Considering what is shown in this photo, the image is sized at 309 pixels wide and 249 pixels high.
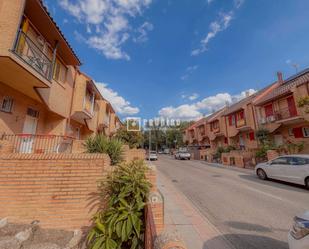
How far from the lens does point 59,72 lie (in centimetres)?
994

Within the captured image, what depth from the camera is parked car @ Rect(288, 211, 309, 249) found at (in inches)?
94.3

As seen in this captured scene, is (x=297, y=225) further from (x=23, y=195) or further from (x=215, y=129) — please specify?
(x=215, y=129)

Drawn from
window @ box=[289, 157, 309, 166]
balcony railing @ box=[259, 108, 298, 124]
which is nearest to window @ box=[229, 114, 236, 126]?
balcony railing @ box=[259, 108, 298, 124]

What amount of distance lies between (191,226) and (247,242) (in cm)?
140

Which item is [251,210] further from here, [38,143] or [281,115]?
[281,115]

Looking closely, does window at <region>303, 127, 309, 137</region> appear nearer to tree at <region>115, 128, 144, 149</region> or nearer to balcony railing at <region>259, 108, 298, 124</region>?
balcony railing at <region>259, 108, 298, 124</region>

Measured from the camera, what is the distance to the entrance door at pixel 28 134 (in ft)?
23.7

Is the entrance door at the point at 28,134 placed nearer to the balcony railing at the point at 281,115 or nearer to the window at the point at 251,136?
the balcony railing at the point at 281,115

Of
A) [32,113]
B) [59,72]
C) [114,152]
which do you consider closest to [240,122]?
[114,152]

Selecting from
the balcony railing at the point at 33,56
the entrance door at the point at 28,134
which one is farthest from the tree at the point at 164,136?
the balcony railing at the point at 33,56

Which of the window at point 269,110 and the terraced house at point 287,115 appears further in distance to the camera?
the window at point 269,110

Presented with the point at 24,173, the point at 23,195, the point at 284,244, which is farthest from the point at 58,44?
the point at 284,244

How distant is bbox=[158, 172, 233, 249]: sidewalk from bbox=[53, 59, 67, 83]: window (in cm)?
951

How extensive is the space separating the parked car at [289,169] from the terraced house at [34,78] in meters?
12.7
